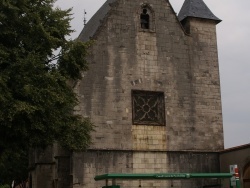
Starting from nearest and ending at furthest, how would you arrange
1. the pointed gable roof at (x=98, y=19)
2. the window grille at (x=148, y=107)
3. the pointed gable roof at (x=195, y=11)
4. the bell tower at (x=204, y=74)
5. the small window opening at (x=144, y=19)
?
1. the window grille at (x=148, y=107)
2. the bell tower at (x=204, y=74)
3. the small window opening at (x=144, y=19)
4. the pointed gable roof at (x=195, y=11)
5. the pointed gable roof at (x=98, y=19)

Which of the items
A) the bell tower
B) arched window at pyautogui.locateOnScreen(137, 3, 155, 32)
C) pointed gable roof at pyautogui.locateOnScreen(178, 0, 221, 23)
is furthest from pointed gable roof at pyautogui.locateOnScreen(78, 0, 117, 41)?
the bell tower

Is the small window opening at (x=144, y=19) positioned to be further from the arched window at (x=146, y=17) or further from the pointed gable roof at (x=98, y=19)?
the pointed gable roof at (x=98, y=19)

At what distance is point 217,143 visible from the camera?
2094 cm

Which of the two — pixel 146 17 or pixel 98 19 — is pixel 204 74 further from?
pixel 98 19

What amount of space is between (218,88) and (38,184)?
1017cm

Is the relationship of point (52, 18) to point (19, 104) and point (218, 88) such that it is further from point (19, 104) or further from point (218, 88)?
point (218, 88)

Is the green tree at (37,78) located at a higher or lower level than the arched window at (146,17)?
lower

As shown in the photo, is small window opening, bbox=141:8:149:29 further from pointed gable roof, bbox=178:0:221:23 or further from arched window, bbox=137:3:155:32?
pointed gable roof, bbox=178:0:221:23

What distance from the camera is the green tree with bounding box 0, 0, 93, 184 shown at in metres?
15.4

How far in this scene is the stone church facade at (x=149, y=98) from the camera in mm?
19016

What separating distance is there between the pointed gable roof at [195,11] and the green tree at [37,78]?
23.0 feet

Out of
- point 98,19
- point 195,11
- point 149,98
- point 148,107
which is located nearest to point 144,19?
point 195,11

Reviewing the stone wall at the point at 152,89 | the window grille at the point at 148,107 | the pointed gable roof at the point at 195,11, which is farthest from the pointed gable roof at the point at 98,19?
the window grille at the point at 148,107

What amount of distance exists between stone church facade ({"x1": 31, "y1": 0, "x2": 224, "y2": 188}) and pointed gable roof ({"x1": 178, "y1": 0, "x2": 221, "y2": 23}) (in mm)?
Answer: 115
